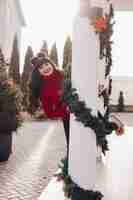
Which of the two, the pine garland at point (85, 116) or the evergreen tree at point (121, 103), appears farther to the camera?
the evergreen tree at point (121, 103)

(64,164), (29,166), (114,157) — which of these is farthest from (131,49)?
(64,164)

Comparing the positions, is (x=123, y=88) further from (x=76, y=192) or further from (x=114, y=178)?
(x=76, y=192)

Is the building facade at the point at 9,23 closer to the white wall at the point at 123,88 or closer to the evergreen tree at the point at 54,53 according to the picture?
the evergreen tree at the point at 54,53

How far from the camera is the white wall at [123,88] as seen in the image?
14883 millimetres

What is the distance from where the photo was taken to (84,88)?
3291mm

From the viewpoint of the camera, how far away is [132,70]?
14.9 meters

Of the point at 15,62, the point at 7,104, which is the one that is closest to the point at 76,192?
the point at 7,104

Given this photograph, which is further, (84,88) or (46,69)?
(46,69)

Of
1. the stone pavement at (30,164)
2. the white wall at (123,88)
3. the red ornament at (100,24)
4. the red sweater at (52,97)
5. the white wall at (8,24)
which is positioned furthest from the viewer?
the white wall at (123,88)

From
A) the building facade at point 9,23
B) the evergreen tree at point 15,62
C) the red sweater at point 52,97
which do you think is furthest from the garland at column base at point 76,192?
the evergreen tree at point 15,62

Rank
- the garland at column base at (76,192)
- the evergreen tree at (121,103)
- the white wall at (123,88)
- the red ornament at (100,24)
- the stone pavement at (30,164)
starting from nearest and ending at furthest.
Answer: the red ornament at (100,24) → the garland at column base at (76,192) → the stone pavement at (30,164) → the evergreen tree at (121,103) → the white wall at (123,88)

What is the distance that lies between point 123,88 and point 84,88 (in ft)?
39.1

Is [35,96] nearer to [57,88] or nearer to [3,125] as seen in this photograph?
[57,88]

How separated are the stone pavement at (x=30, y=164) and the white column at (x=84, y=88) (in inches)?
28.5
